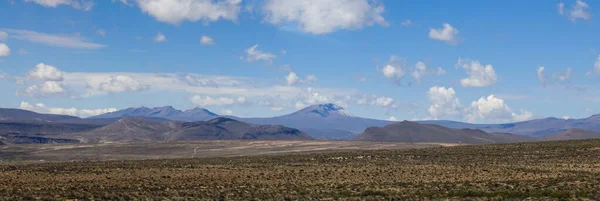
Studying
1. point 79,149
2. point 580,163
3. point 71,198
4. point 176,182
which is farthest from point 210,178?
point 79,149

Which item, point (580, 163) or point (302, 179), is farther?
point (580, 163)

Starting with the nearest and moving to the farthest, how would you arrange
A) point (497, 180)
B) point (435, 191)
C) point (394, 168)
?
point (435, 191) < point (497, 180) < point (394, 168)

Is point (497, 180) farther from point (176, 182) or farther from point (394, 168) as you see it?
point (176, 182)

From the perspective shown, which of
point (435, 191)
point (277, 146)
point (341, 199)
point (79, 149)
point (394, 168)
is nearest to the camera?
point (341, 199)

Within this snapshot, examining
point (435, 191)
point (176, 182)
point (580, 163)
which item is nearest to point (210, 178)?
point (176, 182)

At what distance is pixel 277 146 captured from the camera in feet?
518

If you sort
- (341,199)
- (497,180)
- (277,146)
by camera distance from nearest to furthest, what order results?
1. (341,199)
2. (497,180)
3. (277,146)

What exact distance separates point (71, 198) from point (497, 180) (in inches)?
973

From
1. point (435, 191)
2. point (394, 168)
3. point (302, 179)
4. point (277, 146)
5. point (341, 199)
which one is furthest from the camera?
point (277, 146)

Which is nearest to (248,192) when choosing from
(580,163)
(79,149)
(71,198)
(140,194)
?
(140,194)

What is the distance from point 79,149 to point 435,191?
414 ft

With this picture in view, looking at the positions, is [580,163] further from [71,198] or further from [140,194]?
[71,198]

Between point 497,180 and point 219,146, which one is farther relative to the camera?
point 219,146

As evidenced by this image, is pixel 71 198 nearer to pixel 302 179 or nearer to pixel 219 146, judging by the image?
pixel 302 179
